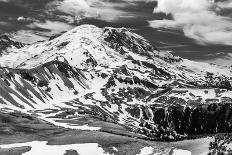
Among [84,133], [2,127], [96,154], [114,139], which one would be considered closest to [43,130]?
[2,127]

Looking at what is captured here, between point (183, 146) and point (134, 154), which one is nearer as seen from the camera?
point (134, 154)

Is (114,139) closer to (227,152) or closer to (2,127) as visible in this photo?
(227,152)

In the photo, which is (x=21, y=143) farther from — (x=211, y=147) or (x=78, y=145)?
(x=211, y=147)

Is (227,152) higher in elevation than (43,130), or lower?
higher

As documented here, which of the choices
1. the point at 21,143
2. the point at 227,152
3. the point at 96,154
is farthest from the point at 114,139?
the point at 227,152

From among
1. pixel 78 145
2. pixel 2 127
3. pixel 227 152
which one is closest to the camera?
pixel 227 152

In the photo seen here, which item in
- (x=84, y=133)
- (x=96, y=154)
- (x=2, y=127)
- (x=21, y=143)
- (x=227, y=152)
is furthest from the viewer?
(x=2, y=127)

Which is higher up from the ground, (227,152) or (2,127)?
(227,152)

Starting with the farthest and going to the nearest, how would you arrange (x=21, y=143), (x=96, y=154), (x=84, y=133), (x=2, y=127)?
(x=2, y=127) < (x=84, y=133) < (x=21, y=143) < (x=96, y=154)

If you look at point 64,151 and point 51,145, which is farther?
point 51,145
